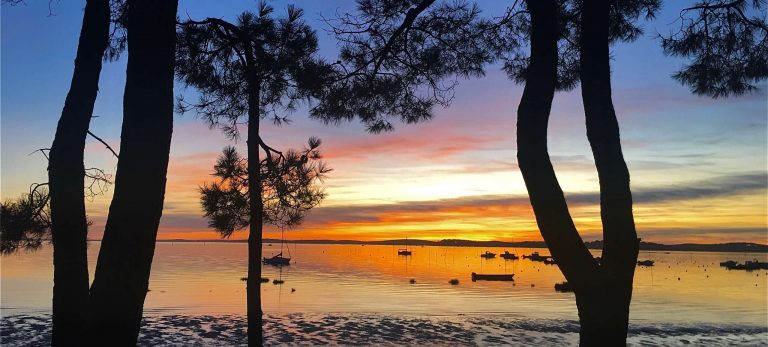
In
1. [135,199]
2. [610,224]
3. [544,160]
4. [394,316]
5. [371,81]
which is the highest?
[371,81]

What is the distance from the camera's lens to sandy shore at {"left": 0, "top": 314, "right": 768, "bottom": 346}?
727 inches

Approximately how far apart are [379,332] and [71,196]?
59.5 feet

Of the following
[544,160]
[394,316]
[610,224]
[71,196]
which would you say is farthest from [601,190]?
[394,316]

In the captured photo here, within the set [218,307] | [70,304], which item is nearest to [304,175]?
[70,304]

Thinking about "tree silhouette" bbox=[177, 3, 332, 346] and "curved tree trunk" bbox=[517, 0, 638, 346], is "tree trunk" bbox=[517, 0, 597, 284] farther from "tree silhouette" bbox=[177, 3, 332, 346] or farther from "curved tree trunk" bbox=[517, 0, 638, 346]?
"tree silhouette" bbox=[177, 3, 332, 346]

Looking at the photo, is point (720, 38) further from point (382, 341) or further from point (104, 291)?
point (382, 341)

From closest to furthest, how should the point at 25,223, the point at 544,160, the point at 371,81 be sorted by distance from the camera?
the point at 544,160 → the point at 25,223 → the point at 371,81

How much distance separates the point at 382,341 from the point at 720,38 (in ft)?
46.9

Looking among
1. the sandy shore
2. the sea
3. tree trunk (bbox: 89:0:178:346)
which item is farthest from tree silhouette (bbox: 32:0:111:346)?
the sandy shore

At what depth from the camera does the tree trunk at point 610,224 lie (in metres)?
3.70

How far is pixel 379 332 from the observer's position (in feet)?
68.8

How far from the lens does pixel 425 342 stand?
62.7 ft

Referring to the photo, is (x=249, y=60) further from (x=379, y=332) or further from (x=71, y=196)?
(x=379, y=332)

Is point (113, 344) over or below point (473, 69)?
below
